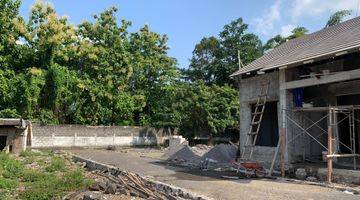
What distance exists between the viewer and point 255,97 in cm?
1773

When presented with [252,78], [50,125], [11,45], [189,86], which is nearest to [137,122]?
[189,86]

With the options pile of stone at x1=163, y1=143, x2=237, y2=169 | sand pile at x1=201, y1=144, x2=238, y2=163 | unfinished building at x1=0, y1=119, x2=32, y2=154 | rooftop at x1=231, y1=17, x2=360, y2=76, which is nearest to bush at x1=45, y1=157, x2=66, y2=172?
unfinished building at x1=0, y1=119, x2=32, y2=154

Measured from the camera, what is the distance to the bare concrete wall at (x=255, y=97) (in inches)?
655

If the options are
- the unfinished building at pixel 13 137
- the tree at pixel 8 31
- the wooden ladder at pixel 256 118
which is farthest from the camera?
the tree at pixel 8 31

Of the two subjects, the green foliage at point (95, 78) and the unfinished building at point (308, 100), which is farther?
the green foliage at point (95, 78)

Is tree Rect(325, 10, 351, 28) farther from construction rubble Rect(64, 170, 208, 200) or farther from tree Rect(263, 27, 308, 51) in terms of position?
construction rubble Rect(64, 170, 208, 200)

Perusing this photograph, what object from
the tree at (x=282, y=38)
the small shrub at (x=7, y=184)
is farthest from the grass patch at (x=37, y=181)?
the tree at (x=282, y=38)

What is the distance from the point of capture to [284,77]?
51.4ft

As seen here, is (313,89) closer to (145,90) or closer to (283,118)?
(283,118)

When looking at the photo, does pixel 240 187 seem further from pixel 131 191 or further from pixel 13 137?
pixel 13 137

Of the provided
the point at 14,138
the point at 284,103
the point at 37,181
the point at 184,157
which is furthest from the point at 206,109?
the point at 37,181

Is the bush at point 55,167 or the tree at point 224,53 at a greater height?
the tree at point 224,53

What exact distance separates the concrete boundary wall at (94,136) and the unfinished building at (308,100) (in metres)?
15.0

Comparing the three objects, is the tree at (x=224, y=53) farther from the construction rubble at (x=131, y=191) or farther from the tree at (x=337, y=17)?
the construction rubble at (x=131, y=191)
